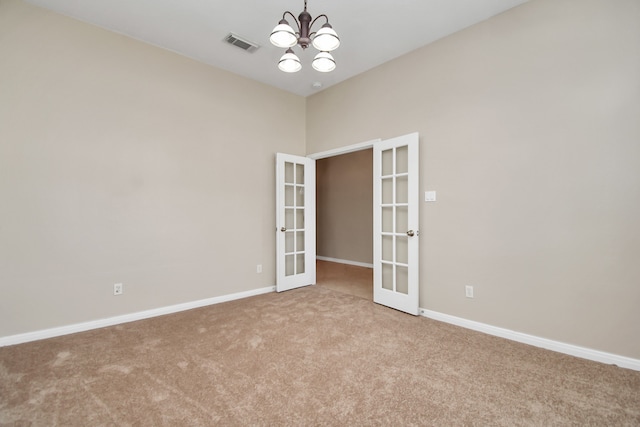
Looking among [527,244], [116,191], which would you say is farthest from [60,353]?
[527,244]

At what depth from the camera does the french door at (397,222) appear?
3158mm

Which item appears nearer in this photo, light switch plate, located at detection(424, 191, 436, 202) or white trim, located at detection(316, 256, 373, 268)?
light switch plate, located at detection(424, 191, 436, 202)

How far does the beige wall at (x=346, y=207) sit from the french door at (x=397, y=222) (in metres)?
2.53

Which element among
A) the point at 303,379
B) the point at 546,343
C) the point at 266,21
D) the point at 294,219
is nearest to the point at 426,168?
the point at 546,343

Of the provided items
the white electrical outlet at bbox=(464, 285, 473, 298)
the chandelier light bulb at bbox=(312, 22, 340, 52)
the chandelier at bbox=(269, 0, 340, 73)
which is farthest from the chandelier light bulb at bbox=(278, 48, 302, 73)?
the white electrical outlet at bbox=(464, 285, 473, 298)

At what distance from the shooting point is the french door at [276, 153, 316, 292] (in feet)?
13.5

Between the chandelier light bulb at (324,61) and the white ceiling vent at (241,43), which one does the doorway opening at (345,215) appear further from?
the chandelier light bulb at (324,61)

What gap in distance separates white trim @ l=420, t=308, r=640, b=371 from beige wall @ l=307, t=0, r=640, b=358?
2.0 inches

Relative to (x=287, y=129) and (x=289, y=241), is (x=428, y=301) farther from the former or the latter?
(x=287, y=129)

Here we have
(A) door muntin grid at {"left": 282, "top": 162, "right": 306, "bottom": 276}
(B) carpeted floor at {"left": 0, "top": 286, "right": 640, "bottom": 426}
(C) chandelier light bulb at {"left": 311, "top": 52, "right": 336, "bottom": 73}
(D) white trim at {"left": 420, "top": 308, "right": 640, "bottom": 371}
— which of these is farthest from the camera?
(A) door muntin grid at {"left": 282, "top": 162, "right": 306, "bottom": 276}

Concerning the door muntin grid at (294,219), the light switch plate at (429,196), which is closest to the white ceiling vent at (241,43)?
the door muntin grid at (294,219)

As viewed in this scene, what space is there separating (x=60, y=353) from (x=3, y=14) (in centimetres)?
300

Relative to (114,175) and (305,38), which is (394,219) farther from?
(114,175)

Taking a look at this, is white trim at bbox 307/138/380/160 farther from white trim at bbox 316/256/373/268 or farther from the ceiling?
white trim at bbox 316/256/373/268
